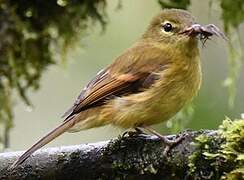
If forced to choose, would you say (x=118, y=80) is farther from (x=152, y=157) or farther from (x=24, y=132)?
(x=24, y=132)

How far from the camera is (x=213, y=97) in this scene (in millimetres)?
5324

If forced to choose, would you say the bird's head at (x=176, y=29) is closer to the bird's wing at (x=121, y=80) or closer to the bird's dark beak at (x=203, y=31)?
the bird's dark beak at (x=203, y=31)

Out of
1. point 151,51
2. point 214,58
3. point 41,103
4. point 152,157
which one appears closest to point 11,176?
point 152,157

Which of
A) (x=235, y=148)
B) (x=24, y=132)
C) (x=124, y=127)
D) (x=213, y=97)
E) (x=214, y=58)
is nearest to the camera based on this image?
(x=235, y=148)

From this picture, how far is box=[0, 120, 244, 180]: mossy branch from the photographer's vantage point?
97.0 inches

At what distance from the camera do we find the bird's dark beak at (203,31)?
3343 mm

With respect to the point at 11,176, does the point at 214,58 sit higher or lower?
higher

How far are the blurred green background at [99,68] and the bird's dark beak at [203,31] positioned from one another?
1385 millimetres

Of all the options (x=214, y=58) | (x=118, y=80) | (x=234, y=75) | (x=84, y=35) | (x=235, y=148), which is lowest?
(x=235, y=148)

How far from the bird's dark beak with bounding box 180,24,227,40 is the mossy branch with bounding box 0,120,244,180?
0.60 metres

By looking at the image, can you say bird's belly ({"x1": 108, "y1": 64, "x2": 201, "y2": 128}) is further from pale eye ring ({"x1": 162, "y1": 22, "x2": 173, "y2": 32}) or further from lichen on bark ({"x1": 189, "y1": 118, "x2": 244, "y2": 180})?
lichen on bark ({"x1": 189, "y1": 118, "x2": 244, "y2": 180})

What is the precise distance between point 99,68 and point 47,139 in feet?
10.7

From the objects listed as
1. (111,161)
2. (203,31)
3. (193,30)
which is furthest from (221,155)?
(193,30)

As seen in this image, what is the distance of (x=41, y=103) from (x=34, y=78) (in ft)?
8.30
